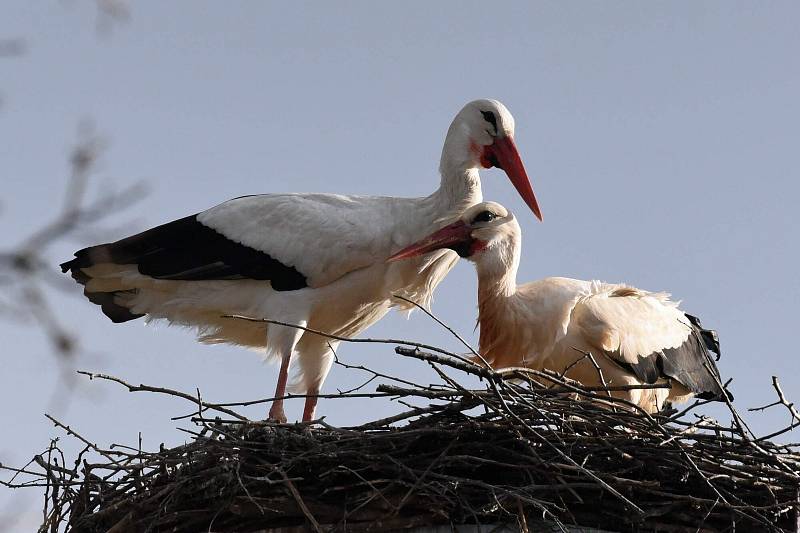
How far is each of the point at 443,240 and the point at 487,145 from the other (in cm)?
64

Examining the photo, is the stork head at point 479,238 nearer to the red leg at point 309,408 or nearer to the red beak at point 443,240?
the red beak at point 443,240

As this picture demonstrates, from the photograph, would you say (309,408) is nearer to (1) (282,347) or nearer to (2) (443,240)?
(1) (282,347)

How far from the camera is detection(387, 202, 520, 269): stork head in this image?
590 cm

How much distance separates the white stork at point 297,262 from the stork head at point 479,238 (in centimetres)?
11

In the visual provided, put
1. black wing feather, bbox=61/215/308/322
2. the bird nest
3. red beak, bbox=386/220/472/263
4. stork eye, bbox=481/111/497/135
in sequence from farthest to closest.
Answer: stork eye, bbox=481/111/497/135
black wing feather, bbox=61/215/308/322
red beak, bbox=386/220/472/263
the bird nest

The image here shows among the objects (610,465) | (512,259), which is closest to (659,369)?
(512,259)

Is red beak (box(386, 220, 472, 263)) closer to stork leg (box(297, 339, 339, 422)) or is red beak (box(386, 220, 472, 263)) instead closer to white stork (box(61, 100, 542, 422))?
white stork (box(61, 100, 542, 422))

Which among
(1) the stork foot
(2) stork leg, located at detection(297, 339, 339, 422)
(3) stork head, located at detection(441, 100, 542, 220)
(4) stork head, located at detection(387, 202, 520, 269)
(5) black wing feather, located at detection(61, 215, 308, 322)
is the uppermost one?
(3) stork head, located at detection(441, 100, 542, 220)

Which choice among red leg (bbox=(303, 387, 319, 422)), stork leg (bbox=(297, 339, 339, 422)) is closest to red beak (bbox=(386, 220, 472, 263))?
stork leg (bbox=(297, 339, 339, 422))

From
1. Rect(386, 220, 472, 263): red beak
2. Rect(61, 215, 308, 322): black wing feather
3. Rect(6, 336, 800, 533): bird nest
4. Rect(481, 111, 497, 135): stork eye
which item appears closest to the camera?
Rect(6, 336, 800, 533): bird nest

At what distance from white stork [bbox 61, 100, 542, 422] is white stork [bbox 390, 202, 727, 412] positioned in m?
0.19

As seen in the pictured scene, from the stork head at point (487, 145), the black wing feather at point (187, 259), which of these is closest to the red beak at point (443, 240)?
the stork head at point (487, 145)

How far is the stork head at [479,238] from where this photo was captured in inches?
232

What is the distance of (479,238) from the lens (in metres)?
5.92
